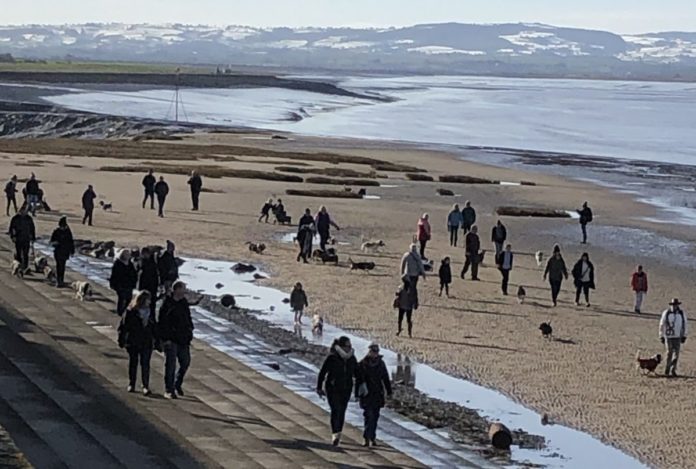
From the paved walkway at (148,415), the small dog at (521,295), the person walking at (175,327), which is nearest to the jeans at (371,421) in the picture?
the paved walkway at (148,415)

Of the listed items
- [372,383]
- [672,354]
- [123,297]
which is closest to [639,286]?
[672,354]

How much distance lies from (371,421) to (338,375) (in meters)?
0.74

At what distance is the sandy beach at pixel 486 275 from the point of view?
1789 cm

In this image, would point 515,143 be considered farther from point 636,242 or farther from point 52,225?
point 52,225

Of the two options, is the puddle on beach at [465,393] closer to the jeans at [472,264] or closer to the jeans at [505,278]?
the jeans at [505,278]

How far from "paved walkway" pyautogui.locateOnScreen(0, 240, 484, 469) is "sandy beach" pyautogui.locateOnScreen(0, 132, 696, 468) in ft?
11.1

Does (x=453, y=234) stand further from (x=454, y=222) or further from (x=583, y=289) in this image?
(x=583, y=289)

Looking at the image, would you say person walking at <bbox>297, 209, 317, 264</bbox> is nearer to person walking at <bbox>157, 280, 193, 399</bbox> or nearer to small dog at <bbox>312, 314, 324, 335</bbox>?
small dog at <bbox>312, 314, 324, 335</bbox>

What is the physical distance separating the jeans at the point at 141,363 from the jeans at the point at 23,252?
8.54 m

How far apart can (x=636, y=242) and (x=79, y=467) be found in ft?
88.1

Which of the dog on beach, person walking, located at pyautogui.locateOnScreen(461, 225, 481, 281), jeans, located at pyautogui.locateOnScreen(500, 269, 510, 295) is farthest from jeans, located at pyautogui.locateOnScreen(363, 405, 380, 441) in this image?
the dog on beach

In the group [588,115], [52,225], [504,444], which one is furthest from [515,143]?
[504,444]

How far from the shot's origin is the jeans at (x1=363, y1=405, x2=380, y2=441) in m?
13.8

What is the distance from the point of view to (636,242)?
36469 mm
